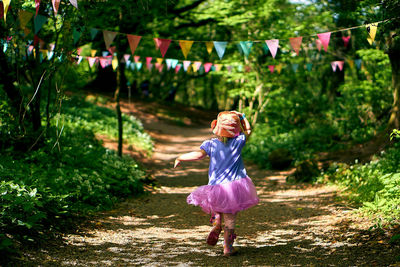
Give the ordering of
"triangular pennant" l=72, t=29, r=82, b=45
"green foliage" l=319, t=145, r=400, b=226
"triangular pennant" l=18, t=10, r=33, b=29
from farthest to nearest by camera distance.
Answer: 1. "triangular pennant" l=72, t=29, r=82, b=45
2. "triangular pennant" l=18, t=10, r=33, b=29
3. "green foliage" l=319, t=145, r=400, b=226

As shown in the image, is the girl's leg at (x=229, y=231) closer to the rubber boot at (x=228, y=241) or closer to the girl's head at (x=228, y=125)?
the rubber boot at (x=228, y=241)

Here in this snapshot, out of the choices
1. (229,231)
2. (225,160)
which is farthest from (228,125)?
(229,231)

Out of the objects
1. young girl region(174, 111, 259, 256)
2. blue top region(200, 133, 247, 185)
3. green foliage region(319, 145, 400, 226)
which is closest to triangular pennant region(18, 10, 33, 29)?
young girl region(174, 111, 259, 256)

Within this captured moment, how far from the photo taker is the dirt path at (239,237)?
4020mm

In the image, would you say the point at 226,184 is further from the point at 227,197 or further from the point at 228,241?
the point at 228,241

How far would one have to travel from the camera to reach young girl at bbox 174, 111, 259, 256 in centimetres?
420

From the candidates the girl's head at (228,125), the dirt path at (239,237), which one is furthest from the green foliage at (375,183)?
the girl's head at (228,125)

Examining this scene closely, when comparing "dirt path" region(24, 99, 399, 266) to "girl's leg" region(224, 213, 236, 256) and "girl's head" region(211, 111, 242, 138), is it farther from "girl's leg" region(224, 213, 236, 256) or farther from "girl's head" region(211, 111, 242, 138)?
"girl's head" region(211, 111, 242, 138)

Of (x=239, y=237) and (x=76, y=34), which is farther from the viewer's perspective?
(x=76, y=34)

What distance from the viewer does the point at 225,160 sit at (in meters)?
4.29

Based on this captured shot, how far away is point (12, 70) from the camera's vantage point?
23.5ft

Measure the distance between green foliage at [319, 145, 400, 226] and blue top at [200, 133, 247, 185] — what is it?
6.54 ft

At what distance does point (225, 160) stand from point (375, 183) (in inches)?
145

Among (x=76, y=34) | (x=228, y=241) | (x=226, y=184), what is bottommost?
(x=228, y=241)
